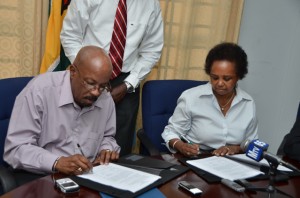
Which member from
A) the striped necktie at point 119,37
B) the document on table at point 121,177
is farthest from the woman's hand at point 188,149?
the striped necktie at point 119,37

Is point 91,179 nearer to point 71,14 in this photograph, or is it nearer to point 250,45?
point 71,14

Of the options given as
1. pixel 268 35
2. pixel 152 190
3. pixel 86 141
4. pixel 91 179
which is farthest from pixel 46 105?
pixel 268 35

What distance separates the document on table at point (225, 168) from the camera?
5.34 ft

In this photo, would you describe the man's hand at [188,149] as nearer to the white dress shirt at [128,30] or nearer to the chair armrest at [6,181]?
the white dress shirt at [128,30]

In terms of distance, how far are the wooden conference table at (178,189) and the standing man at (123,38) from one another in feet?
3.27

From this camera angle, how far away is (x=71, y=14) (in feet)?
7.75

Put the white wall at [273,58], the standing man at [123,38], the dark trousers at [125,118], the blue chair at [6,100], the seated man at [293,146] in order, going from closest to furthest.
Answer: the blue chair at [6,100] < the seated man at [293,146] < the standing man at [123,38] < the dark trousers at [125,118] < the white wall at [273,58]

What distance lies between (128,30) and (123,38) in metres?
0.07

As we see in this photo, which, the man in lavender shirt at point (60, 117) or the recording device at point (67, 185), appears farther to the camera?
the man in lavender shirt at point (60, 117)

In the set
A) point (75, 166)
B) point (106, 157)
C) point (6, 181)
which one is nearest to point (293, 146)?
point (106, 157)

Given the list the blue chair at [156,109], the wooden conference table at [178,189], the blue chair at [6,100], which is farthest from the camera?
the blue chair at [156,109]

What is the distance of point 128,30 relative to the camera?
246 cm

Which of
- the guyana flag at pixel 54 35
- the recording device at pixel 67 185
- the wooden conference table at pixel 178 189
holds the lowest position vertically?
the wooden conference table at pixel 178 189

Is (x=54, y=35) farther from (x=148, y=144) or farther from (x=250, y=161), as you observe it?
(x=250, y=161)
